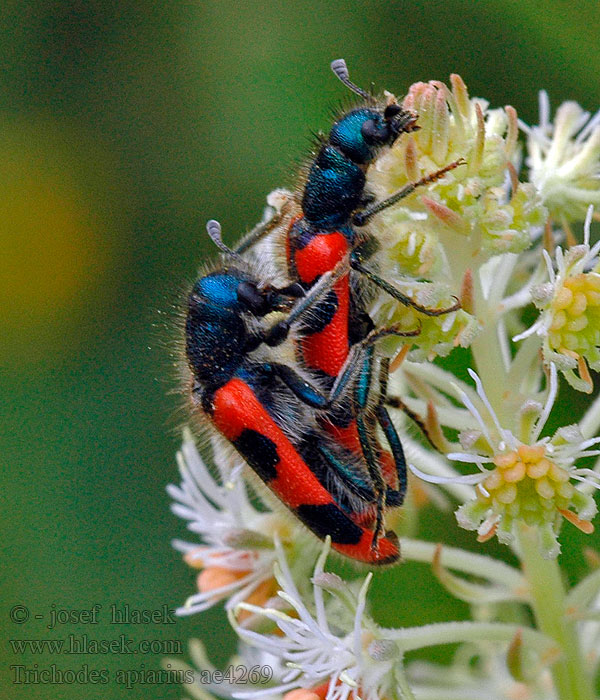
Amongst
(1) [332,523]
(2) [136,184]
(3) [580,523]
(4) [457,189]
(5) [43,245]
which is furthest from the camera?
(5) [43,245]

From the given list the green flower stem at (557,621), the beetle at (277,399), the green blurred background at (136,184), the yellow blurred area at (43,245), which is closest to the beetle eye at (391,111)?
the beetle at (277,399)

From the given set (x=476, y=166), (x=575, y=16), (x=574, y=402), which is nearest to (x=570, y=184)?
(x=476, y=166)

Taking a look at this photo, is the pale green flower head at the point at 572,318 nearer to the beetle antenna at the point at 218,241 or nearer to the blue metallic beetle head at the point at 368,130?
the blue metallic beetle head at the point at 368,130

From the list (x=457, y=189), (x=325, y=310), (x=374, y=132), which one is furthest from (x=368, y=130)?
(x=325, y=310)

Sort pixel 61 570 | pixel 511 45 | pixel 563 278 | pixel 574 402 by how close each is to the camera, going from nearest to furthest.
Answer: pixel 563 278, pixel 574 402, pixel 511 45, pixel 61 570

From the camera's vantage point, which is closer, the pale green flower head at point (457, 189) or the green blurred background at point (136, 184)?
the pale green flower head at point (457, 189)

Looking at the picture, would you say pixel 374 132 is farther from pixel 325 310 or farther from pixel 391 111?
pixel 325 310

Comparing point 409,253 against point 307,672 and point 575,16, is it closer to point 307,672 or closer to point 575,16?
point 307,672
